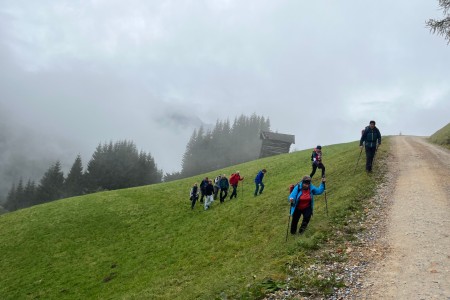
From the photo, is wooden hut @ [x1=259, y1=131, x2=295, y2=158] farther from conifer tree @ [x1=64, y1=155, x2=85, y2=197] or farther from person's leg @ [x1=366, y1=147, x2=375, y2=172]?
person's leg @ [x1=366, y1=147, x2=375, y2=172]

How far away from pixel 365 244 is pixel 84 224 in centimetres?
2732

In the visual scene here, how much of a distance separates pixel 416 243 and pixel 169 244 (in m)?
16.7

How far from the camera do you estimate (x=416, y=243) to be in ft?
38.9

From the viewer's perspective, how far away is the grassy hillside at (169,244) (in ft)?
42.5

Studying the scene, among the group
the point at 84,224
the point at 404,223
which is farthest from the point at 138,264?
the point at 404,223

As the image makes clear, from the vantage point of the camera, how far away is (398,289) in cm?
911

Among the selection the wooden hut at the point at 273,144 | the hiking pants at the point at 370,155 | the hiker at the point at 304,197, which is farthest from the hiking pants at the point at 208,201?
the wooden hut at the point at 273,144

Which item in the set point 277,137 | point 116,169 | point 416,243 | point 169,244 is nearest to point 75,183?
point 116,169

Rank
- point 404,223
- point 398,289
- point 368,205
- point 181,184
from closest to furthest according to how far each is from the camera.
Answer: point 398,289 → point 404,223 → point 368,205 → point 181,184

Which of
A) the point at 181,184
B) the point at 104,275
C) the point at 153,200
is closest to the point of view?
the point at 104,275

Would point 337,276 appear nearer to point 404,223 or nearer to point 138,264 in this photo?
point 404,223

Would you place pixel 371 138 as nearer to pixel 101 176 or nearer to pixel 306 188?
pixel 306 188

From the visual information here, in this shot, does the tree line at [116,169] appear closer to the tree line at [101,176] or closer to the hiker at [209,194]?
the tree line at [101,176]

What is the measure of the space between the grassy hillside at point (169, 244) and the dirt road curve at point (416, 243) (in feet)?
4.82
